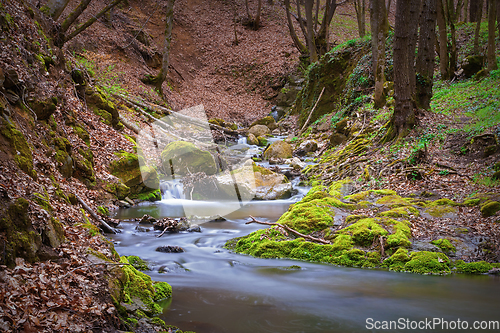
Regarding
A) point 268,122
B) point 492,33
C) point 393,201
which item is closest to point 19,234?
point 393,201

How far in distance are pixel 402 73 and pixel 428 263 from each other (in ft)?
20.4

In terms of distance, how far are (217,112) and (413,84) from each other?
50.9ft

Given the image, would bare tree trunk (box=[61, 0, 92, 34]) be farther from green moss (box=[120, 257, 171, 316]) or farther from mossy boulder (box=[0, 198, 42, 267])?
green moss (box=[120, 257, 171, 316])

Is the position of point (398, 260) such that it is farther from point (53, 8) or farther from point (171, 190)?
point (53, 8)

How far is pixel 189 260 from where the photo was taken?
6.38 metres

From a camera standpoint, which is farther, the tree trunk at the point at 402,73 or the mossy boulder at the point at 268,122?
the mossy boulder at the point at 268,122

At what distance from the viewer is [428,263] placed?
5270 mm

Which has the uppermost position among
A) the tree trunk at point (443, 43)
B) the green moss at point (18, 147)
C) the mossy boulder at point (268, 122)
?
the tree trunk at point (443, 43)

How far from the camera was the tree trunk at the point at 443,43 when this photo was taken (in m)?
13.4

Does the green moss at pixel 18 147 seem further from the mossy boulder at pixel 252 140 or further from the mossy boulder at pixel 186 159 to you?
the mossy boulder at pixel 252 140

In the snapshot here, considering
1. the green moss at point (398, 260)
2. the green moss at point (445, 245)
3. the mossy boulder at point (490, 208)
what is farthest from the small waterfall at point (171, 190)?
the mossy boulder at point (490, 208)

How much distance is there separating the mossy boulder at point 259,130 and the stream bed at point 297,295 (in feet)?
47.4

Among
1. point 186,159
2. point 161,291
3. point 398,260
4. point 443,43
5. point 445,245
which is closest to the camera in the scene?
point 161,291

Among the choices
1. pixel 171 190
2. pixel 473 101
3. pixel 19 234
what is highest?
pixel 473 101
